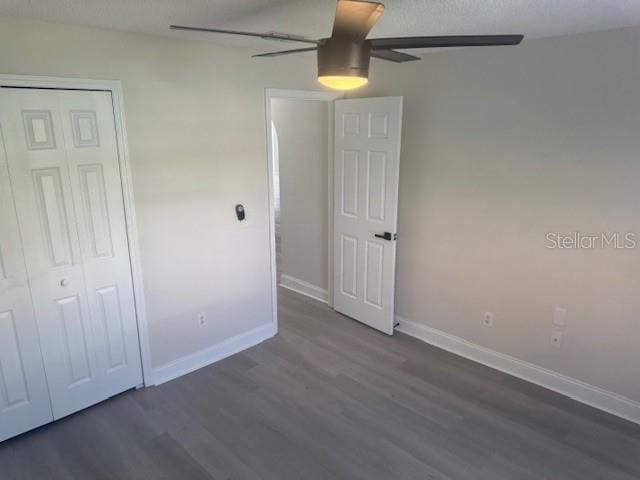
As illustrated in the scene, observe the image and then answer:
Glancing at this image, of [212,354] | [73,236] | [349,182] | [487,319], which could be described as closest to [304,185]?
[349,182]

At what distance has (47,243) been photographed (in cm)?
264

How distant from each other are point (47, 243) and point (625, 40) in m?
3.60

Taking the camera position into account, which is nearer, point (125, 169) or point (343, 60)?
point (343, 60)

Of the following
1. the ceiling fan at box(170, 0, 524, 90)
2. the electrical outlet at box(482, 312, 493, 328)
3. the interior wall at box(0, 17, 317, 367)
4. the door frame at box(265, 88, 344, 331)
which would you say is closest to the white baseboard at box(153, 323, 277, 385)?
the interior wall at box(0, 17, 317, 367)

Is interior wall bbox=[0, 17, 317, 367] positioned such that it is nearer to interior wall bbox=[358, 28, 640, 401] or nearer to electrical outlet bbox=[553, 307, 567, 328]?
interior wall bbox=[358, 28, 640, 401]

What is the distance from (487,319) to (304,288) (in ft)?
6.98

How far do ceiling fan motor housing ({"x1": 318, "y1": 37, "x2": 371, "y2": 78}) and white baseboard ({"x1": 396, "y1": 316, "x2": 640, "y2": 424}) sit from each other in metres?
2.69

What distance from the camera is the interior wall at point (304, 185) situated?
4.46 meters

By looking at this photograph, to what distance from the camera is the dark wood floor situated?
2504 mm

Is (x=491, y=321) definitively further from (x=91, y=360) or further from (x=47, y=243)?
(x=47, y=243)

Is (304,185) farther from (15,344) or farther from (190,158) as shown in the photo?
(15,344)

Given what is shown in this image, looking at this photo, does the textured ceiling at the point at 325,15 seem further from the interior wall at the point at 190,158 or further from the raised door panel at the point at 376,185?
the raised door panel at the point at 376,185

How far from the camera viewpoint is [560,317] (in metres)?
3.12

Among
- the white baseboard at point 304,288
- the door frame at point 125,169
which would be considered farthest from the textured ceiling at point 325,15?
the white baseboard at point 304,288
